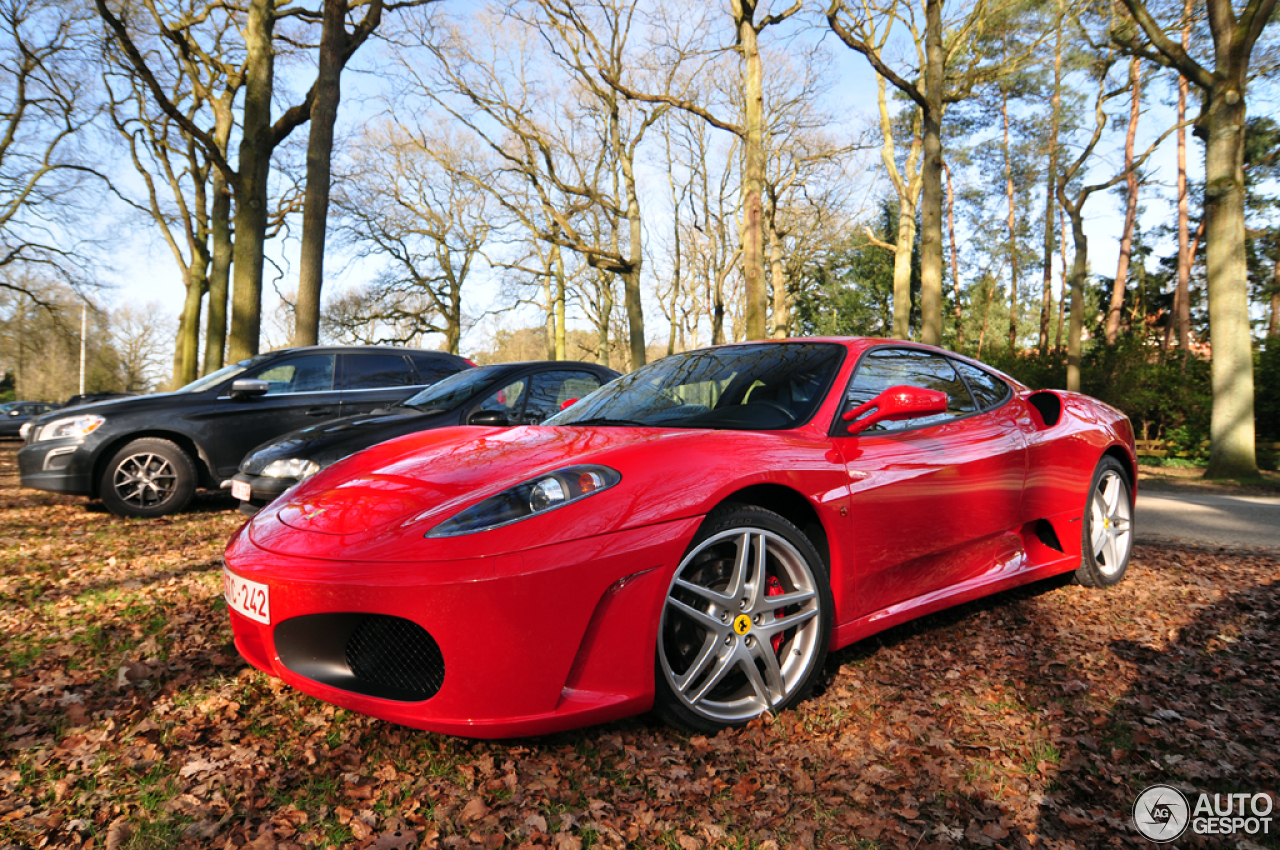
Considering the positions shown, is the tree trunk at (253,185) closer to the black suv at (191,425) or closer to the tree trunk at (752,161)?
the black suv at (191,425)

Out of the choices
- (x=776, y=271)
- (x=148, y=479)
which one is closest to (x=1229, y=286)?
(x=148, y=479)

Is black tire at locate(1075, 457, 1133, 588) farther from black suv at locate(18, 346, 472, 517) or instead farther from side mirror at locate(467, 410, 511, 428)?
black suv at locate(18, 346, 472, 517)

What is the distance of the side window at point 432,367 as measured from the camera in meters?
7.79

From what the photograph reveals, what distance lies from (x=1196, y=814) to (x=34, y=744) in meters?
3.36

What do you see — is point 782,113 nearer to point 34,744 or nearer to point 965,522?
point 965,522

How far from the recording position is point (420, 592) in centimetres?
200

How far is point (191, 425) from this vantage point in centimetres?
666

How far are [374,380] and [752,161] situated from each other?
8.05 m

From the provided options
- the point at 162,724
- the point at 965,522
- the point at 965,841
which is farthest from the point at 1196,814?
the point at 162,724

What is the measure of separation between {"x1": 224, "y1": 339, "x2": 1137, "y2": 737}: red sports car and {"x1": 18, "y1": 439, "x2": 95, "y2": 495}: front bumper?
4.66 meters

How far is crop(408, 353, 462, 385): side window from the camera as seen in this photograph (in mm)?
7785

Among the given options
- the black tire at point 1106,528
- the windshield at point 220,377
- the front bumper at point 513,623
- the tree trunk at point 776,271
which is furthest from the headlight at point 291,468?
the tree trunk at point 776,271

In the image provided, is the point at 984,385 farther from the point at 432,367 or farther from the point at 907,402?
the point at 432,367

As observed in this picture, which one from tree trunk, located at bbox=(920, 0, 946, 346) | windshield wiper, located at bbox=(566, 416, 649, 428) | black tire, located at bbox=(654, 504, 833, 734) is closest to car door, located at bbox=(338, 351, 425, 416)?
windshield wiper, located at bbox=(566, 416, 649, 428)
